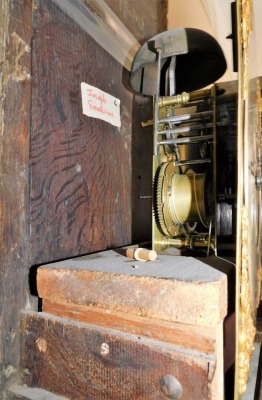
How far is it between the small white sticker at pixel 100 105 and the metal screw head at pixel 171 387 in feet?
2.27

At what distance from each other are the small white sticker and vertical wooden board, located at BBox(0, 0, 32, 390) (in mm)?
214

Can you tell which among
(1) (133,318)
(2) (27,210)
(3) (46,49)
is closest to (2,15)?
(3) (46,49)

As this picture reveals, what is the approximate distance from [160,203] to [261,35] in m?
2.08

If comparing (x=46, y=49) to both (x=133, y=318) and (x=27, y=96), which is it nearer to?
(x=27, y=96)

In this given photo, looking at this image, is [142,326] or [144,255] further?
[144,255]

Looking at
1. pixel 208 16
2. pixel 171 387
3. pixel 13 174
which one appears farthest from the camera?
pixel 208 16

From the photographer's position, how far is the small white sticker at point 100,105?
0.88m

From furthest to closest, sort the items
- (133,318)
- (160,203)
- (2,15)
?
(160,203) < (2,15) < (133,318)

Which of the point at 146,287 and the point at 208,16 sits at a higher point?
the point at 208,16

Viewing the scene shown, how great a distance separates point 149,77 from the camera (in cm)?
100

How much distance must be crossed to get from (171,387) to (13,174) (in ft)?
1.65

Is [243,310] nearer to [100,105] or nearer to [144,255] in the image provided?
[144,255]

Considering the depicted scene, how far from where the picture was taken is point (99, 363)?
54cm

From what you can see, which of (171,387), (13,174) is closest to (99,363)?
(171,387)
